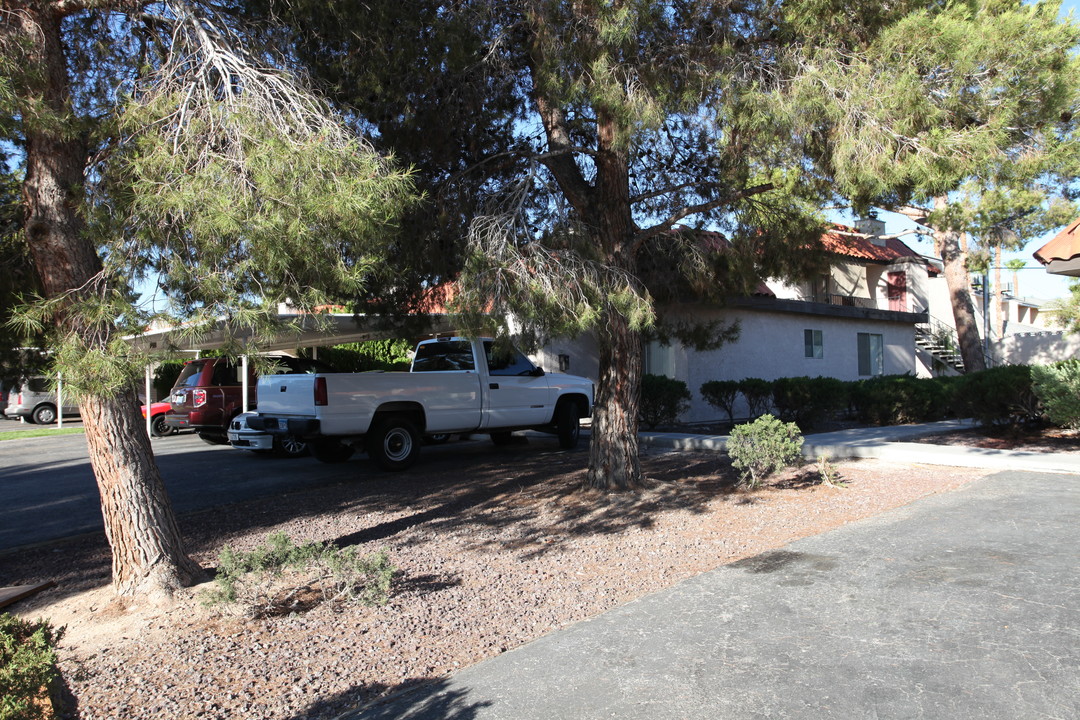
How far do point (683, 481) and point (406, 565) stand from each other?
4.79 meters

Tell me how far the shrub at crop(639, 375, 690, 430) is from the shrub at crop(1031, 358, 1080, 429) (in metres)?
6.16

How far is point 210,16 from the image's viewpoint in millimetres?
6543

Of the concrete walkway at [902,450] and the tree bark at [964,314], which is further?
the tree bark at [964,314]

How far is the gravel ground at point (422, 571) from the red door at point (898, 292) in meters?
22.0

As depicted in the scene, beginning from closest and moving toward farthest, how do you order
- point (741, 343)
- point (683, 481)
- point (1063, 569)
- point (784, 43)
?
1. point (1063, 569)
2. point (784, 43)
3. point (683, 481)
4. point (741, 343)

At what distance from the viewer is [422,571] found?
20.8 ft

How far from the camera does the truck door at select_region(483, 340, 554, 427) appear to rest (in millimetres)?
12570

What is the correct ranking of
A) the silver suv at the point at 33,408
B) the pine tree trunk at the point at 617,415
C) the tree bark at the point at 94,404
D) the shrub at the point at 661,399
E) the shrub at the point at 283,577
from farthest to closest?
1. the silver suv at the point at 33,408
2. the shrub at the point at 661,399
3. the pine tree trunk at the point at 617,415
4. the tree bark at the point at 94,404
5. the shrub at the point at 283,577

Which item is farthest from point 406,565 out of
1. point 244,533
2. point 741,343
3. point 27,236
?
point 741,343

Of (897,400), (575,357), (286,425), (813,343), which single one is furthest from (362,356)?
(897,400)

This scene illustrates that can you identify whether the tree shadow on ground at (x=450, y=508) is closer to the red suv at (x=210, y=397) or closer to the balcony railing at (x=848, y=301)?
the red suv at (x=210, y=397)

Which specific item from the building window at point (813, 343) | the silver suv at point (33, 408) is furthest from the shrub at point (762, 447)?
the silver suv at point (33, 408)

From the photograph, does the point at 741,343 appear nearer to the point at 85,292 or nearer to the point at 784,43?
the point at 784,43

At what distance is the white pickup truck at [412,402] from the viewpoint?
10938 mm
